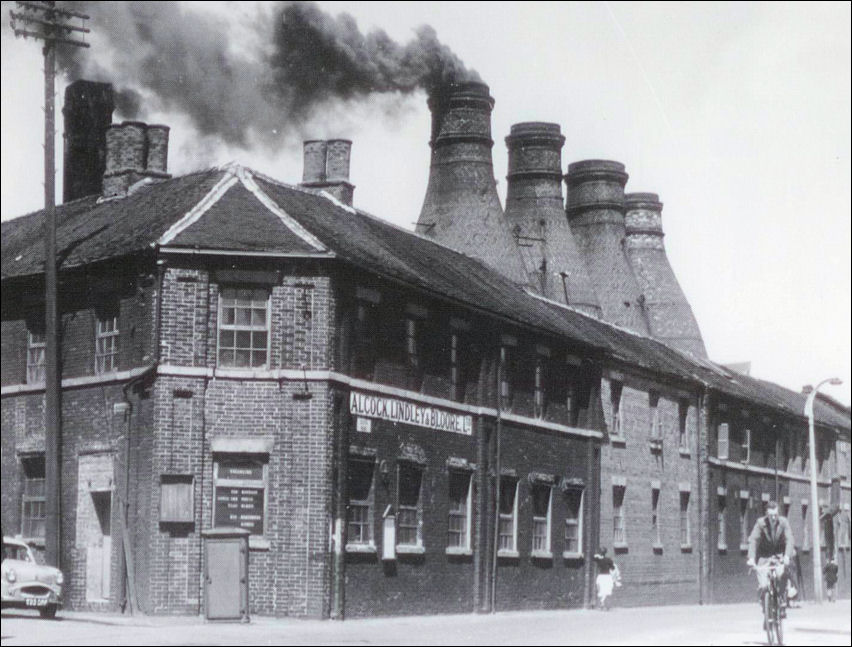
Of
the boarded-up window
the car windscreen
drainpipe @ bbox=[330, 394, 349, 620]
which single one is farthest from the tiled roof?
the car windscreen

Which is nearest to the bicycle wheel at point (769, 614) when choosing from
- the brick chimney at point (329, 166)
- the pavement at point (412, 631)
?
the pavement at point (412, 631)

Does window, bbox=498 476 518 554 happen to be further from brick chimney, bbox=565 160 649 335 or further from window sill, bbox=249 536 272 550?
brick chimney, bbox=565 160 649 335

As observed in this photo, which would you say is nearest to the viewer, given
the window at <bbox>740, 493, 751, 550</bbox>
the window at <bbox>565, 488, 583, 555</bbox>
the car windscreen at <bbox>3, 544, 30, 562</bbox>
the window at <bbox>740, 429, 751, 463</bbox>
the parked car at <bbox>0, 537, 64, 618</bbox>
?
the parked car at <bbox>0, 537, 64, 618</bbox>

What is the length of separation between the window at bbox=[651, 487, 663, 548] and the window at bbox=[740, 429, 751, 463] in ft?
25.0

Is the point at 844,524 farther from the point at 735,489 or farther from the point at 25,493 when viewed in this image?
the point at 25,493

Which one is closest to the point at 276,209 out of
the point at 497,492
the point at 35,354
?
the point at 35,354

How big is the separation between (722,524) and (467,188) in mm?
14008

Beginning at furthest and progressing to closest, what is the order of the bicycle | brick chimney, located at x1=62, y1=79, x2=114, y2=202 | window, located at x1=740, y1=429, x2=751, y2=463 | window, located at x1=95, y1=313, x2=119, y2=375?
window, located at x1=740, y1=429, x2=751, y2=463, brick chimney, located at x1=62, y1=79, x2=114, y2=202, window, located at x1=95, y1=313, x2=119, y2=375, the bicycle

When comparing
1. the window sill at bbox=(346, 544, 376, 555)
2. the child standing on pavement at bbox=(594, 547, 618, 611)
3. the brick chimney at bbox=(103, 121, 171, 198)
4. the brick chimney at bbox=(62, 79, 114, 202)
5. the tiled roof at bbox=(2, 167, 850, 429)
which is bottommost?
the child standing on pavement at bbox=(594, 547, 618, 611)

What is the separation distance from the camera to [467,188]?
46469 mm

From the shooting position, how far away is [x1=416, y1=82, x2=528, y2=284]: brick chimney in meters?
45.6

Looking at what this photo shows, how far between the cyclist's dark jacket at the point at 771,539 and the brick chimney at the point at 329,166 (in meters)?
16.5

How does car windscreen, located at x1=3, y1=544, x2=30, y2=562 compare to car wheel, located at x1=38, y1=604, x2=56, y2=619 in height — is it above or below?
above

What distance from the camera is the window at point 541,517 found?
34750 mm
